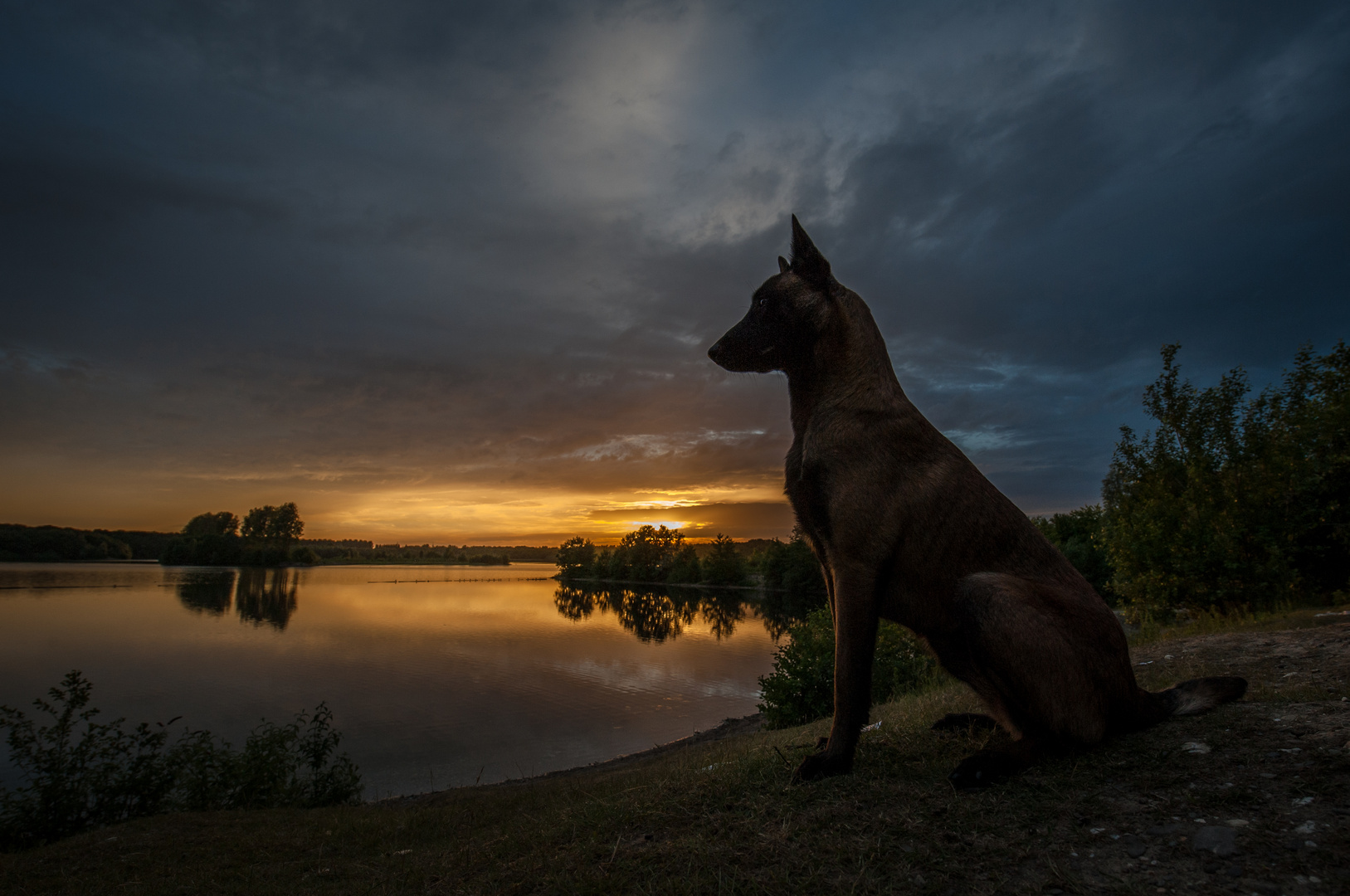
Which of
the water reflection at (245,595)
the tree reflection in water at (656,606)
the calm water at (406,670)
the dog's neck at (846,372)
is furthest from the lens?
the tree reflection in water at (656,606)

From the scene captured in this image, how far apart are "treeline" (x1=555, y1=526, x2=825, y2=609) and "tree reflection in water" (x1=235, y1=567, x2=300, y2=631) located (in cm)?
5520

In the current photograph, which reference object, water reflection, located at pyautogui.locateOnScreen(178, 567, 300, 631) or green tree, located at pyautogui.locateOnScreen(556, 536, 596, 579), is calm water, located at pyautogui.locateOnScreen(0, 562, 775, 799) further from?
green tree, located at pyautogui.locateOnScreen(556, 536, 596, 579)

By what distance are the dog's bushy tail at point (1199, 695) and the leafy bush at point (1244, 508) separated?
13695mm

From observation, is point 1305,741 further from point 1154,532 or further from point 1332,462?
point 1332,462

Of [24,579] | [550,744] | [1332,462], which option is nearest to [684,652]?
[550,744]

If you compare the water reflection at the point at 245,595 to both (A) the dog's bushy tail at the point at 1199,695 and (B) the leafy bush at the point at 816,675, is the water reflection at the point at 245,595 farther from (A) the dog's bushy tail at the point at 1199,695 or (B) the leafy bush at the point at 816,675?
(A) the dog's bushy tail at the point at 1199,695

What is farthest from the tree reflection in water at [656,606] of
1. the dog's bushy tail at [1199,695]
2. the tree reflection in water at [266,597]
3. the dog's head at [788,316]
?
the dog's head at [788,316]

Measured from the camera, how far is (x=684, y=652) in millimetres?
36844

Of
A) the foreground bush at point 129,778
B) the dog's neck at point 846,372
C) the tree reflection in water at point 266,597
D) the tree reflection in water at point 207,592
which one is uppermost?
the dog's neck at point 846,372

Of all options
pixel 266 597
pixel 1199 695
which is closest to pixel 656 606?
pixel 266 597

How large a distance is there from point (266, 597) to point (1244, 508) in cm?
7844

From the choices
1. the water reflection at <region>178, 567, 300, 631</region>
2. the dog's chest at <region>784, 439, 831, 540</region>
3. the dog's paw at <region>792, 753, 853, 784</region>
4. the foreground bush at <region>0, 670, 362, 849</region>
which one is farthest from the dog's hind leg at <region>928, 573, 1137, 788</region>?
the water reflection at <region>178, 567, 300, 631</region>

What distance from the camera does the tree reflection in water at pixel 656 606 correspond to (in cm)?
5025

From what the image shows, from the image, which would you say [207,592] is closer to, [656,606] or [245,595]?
[245,595]
